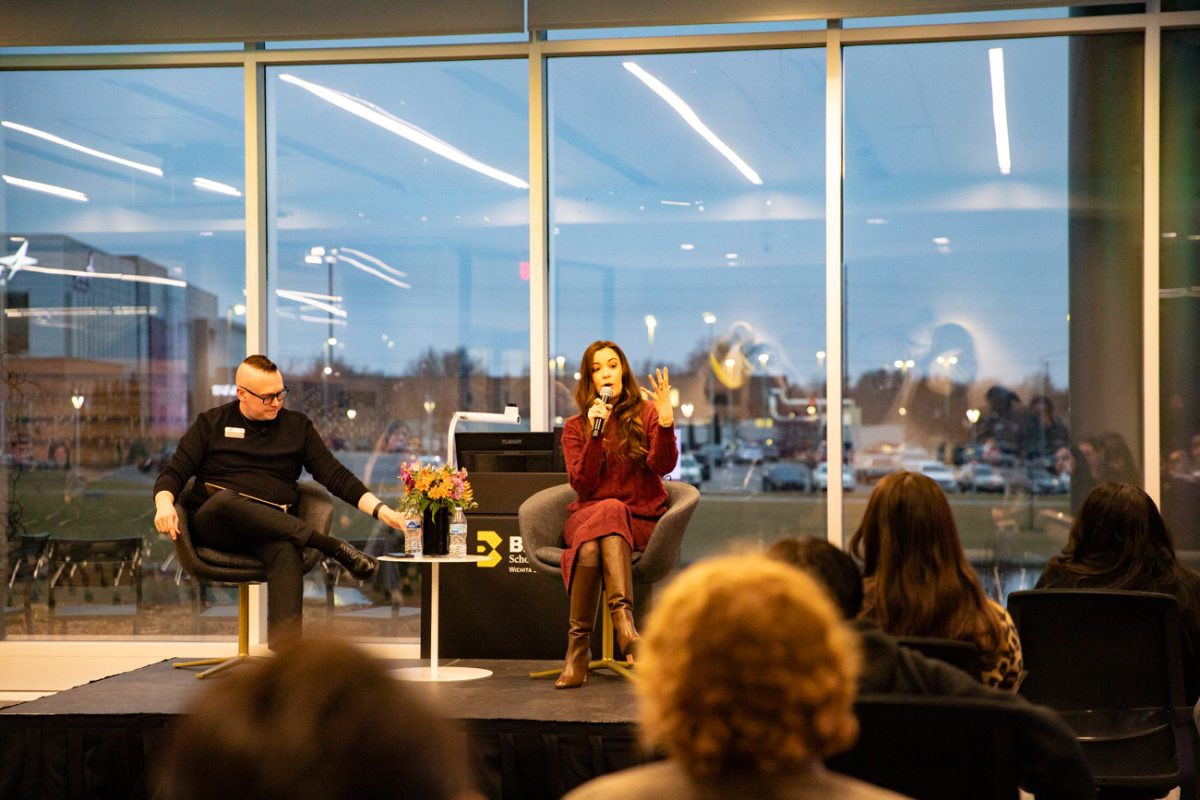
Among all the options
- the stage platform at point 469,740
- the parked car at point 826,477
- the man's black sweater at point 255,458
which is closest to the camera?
the stage platform at point 469,740

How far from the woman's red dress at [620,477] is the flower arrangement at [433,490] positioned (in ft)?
1.49

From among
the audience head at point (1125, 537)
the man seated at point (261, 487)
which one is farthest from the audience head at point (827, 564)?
the man seated at point (261, 487)

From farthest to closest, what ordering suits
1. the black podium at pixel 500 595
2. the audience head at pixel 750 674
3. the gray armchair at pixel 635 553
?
1. the black podium at pixel 500 595
2. the gray armchair at pixel 635 553
3. the audience head at pixel 750 674

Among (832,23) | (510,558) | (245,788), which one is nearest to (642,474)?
(510,558)

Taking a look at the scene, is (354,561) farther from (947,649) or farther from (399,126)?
(947,649)

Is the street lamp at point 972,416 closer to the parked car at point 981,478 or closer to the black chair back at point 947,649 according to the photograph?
the parked car at point 981,478

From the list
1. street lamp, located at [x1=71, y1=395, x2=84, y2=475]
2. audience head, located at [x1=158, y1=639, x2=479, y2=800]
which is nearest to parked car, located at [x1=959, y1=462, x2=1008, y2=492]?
street lamp, located at [x1=71, y1=395, x2=84, y2=475]

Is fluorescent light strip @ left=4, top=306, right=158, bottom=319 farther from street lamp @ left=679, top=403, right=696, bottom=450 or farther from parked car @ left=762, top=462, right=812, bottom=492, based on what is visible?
parked car @ left=762, top=462, right=812, bottom=492

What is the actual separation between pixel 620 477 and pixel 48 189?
372 centimetres

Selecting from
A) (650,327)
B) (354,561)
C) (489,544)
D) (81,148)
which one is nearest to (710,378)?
(650,327)

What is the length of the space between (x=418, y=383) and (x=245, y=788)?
214 inches

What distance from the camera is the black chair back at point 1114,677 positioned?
9.62ft

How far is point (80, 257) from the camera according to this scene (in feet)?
21.1

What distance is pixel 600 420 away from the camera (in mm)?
4840
